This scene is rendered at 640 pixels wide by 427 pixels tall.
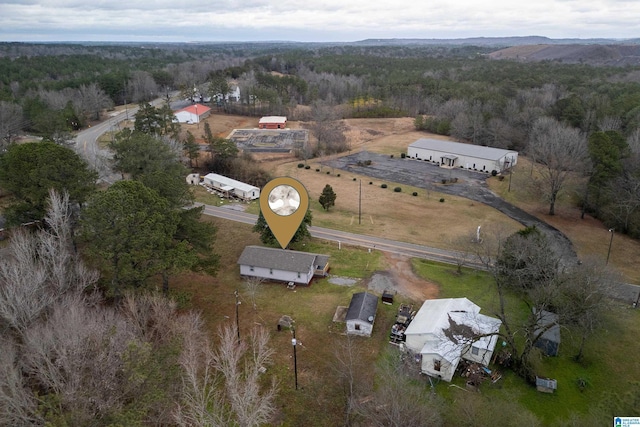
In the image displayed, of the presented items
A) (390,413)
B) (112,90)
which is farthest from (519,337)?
(112,90)

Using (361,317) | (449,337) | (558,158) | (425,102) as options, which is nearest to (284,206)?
(361,317)

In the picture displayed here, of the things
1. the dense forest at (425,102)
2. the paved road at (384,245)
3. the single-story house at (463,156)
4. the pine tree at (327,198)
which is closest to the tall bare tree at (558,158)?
the dense forest at (425,102)

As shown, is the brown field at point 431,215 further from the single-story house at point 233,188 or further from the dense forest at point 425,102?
the single-story house at point 233,188

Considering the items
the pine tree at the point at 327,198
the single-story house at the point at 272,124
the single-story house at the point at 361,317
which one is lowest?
the single-story house at the point at 361,317

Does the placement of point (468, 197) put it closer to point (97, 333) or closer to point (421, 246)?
point (421, 246)

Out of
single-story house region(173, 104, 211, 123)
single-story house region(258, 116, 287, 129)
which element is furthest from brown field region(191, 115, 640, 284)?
single-story house region(173, 104, 211, 123)
